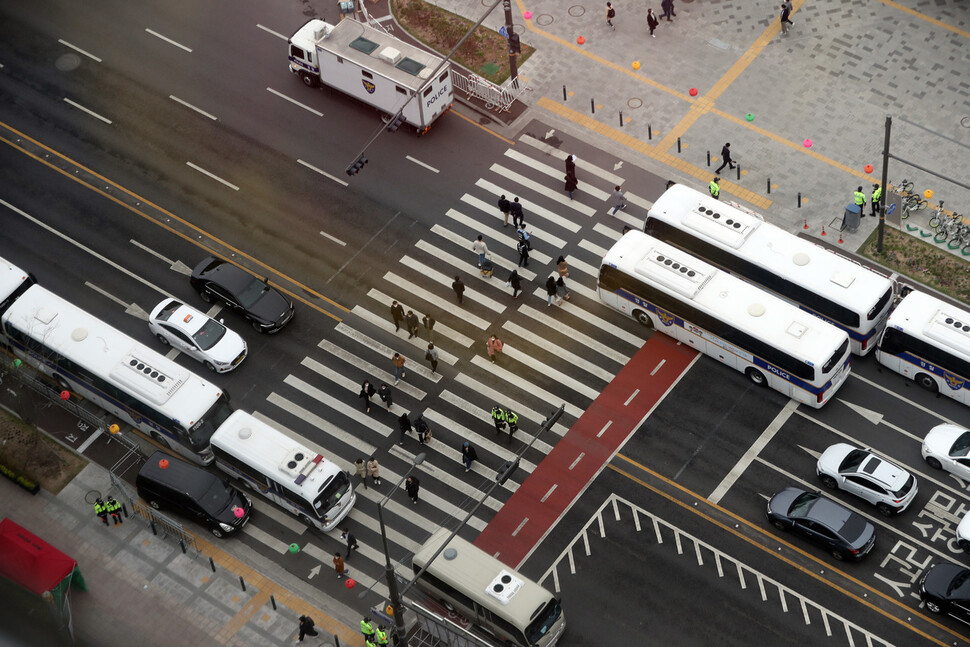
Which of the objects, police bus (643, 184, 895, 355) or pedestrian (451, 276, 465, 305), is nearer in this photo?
police bus (643, 184, 895, 355)

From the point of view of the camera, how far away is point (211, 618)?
4219cm

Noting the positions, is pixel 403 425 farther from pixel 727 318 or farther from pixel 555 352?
pixel 727 318

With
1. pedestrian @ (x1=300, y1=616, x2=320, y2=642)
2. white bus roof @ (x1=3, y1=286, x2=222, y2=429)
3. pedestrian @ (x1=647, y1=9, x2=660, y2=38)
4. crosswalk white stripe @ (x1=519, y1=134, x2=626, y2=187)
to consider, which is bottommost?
pedestrian @ (x1=300, y1=616, x2=320, y2=642)

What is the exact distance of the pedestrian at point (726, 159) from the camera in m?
54.1

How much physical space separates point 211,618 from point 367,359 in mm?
13373

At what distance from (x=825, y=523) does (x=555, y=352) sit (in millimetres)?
14020

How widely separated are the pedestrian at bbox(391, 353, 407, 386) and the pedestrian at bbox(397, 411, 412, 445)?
1939 mm

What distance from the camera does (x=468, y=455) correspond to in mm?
45188

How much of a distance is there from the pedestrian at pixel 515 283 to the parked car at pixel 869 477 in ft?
50.4

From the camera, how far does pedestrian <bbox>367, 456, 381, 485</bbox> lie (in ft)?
148

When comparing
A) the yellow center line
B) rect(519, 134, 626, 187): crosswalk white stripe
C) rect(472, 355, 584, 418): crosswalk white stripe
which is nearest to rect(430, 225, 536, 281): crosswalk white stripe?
rect(472, 355, 584, 418): crosswalk white stripe

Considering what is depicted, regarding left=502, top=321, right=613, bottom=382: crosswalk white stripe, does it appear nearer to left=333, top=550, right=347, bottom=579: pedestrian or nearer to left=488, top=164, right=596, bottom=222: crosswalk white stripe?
left=488, top=164, right=596, bottom=222: crosswalk white stripe

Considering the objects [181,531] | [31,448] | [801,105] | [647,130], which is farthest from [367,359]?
[801,105]

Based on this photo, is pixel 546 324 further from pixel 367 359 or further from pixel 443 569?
pixel 443 569
